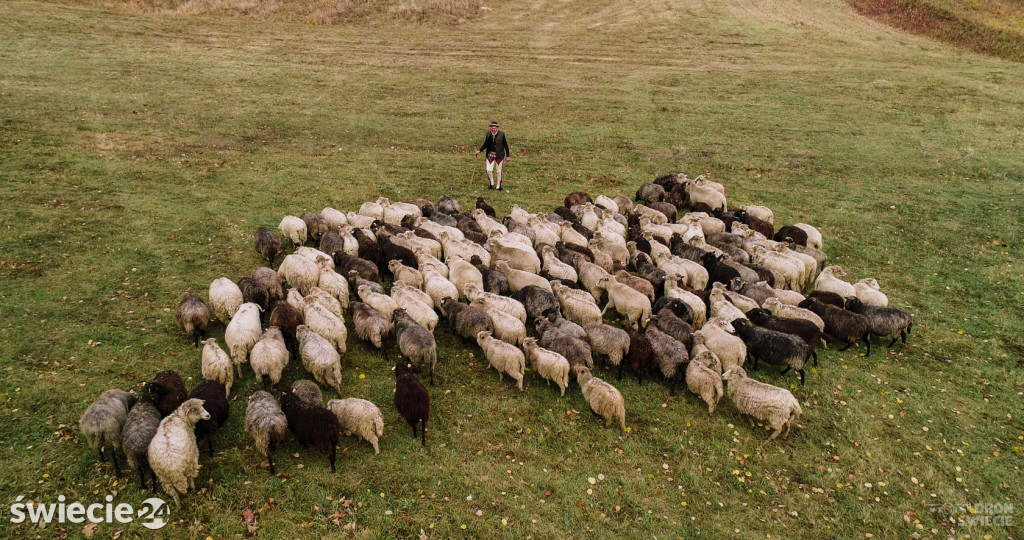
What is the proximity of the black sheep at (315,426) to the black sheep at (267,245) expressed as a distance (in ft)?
21.9

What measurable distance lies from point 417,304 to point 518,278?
8.91 ft

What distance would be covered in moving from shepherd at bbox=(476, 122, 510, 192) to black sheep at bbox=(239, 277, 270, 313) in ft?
33.2

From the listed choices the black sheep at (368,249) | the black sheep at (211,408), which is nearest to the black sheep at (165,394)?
the black sheep at (211,408)

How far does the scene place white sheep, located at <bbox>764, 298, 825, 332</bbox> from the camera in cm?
1216

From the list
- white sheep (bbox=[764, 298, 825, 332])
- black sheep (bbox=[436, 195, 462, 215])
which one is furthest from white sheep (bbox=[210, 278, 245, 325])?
white sheep (bbox=[764, 298, 825, 332])

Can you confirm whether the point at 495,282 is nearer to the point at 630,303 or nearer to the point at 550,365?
the point at 630,303

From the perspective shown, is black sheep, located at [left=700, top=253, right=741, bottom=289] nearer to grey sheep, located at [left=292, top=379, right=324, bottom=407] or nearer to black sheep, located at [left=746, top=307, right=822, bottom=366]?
black sheep, located at [left=746, top=307, right=822, bottom=366]

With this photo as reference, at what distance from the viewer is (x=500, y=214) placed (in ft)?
62.1

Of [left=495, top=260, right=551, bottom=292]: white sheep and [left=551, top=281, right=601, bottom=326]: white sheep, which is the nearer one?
[left=551, top=281, right=601, bottom=326]: white sheep

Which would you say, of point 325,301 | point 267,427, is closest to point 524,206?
point 325,301

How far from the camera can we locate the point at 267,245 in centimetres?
1455

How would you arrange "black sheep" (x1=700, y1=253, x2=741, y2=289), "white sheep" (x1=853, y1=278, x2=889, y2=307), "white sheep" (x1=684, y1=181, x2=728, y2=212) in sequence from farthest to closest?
1. "white sheep" (x1=684, y1=181, x2=728, y2=212)
2. "black sheep" (x1=700, y1=253, x2=741, y2=289)
3. "white sheep" (x1=853, y1=278, x2=889, y2=307)

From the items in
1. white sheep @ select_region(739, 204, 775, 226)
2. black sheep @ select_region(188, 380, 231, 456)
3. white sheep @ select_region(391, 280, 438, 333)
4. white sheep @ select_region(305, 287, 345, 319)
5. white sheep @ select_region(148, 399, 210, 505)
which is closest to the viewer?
white sheep @ select_region(148, 399, 210, 505)

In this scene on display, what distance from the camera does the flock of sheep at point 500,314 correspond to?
29.6 ft
